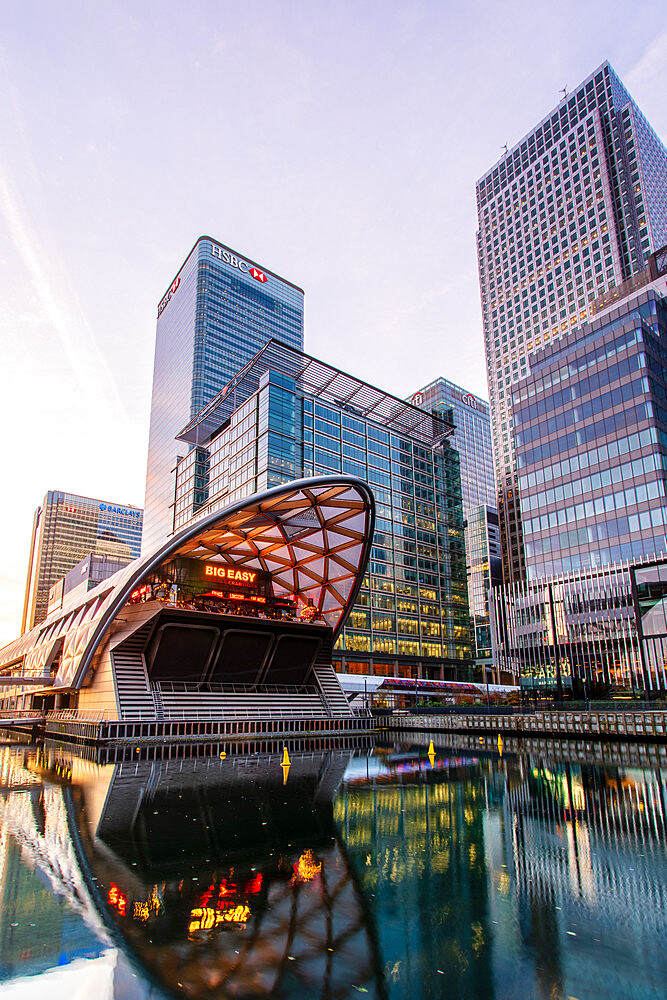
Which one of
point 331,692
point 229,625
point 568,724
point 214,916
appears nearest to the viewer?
point 214,916

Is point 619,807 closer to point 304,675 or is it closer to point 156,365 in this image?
point 304,675

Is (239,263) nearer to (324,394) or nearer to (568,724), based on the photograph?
(324,394)

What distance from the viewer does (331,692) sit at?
58.1 meters

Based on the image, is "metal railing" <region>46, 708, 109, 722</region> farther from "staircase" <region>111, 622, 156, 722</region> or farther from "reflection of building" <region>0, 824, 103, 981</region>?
"reflection of building" <region>0, 824, 103, 981</region>

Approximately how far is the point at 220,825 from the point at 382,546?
295ft

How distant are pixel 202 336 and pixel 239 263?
31.8 m

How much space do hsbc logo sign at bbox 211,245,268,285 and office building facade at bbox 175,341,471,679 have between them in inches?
2717

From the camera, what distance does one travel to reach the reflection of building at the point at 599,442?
6925cm

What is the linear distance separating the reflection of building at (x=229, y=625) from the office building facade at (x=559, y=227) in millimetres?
89928

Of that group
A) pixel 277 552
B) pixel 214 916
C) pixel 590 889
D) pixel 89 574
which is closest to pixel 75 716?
pixel 277 552

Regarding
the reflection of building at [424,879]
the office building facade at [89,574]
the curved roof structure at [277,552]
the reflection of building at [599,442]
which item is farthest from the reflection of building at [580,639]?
the office building facade at [89,574]

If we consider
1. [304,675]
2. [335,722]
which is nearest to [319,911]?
[335,722]

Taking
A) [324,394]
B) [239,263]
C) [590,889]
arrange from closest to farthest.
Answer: [590,889] < [324,394] < [239,263]

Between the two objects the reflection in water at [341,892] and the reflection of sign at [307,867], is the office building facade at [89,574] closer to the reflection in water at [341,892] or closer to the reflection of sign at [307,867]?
the reflection in water at [341,892]
